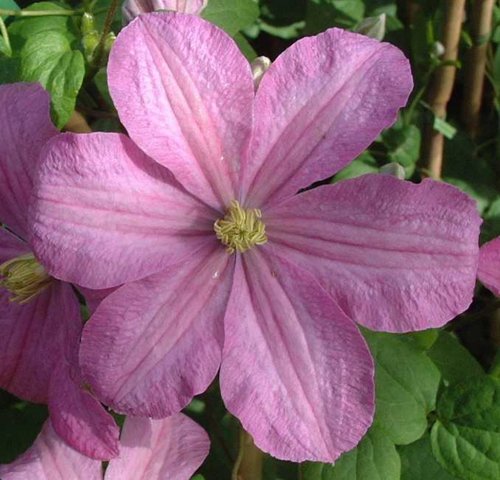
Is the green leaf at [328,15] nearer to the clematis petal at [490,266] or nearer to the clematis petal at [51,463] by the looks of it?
the clematis petal at [490,266]

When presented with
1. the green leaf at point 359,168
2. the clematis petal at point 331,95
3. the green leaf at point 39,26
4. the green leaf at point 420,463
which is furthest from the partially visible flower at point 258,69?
the green leaf at point 420,463

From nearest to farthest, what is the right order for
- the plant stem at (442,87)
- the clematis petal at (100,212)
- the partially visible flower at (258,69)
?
the clematis petal at (100,212), the partially visible flower at (258,69), the plant stem at (442,87)

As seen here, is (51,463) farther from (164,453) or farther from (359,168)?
(359,168)

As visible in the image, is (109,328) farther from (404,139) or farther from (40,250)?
(404,139)

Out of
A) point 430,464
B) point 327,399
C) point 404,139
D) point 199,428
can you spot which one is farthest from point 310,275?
point 404,139

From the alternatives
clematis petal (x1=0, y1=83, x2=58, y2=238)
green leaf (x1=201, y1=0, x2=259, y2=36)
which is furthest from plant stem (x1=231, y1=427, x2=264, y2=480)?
green leaf (x1=201, y1=0, x2=259, y2=36)

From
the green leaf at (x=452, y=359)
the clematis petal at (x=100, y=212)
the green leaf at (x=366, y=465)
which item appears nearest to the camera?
the clematis petal at (x=100, y=212)

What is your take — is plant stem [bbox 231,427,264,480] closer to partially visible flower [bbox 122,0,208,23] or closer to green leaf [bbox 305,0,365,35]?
partially visible flower [bbox 122,0,208,23]
